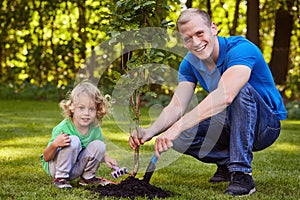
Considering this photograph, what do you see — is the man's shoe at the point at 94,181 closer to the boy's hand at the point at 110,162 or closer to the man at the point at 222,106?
the boy's hand at the point at 110,162

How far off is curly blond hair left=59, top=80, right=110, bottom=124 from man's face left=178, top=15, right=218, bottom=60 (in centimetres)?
66

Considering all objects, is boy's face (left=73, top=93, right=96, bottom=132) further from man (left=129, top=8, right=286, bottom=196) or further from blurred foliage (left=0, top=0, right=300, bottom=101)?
blurred foliage (left=0, top=0, right=300, bottom=101)

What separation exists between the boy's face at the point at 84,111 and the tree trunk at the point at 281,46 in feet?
28.9

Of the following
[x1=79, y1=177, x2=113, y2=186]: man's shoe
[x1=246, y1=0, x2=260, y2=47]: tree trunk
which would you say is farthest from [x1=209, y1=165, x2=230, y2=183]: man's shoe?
[x1=246, y1=0, x2=260, y2=47]: tree trunk

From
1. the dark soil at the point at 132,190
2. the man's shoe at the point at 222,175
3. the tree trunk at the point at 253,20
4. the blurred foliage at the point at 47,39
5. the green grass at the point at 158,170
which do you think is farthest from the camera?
the blurred foliage at the point at 47,39

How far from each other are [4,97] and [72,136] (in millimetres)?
8334

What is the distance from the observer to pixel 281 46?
11797mm

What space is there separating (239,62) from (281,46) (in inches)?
Result: 364

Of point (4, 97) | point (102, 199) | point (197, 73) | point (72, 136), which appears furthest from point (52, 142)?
point (4, 97)

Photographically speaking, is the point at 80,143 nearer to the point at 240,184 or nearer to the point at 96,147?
the point at 96,147

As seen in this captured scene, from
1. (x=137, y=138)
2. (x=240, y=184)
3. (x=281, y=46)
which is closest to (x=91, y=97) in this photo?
(x=137, y=138)

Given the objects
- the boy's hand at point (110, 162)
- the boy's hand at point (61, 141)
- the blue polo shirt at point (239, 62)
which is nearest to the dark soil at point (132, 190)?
the boy's hand at point (110, 162)

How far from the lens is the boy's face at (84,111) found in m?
3.21

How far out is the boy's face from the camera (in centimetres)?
321
